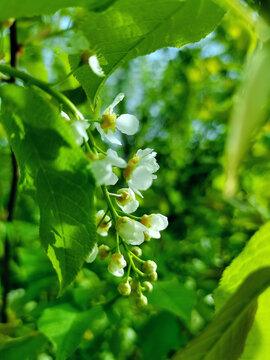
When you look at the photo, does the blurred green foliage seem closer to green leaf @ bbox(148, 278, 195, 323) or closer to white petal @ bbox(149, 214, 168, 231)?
green leaf @ bbox(148, 278, 195, 323)

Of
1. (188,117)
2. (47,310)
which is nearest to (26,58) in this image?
(47,310)

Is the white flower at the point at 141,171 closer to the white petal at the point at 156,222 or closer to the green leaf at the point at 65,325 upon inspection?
the white petal at the point at 156,222

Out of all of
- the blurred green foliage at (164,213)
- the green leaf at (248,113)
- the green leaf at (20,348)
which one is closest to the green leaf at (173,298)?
the blurred green foliage at (164,213)

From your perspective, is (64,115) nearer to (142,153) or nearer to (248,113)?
(142,153)

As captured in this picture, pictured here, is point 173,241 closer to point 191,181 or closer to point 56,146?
point 191,181

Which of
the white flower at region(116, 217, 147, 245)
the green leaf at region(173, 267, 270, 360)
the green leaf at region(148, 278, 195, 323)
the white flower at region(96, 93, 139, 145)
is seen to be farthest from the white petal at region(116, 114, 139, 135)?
the green leaf at region(148, 278, 195, 323)

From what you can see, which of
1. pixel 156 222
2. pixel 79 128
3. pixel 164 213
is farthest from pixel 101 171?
pixel 164 213
